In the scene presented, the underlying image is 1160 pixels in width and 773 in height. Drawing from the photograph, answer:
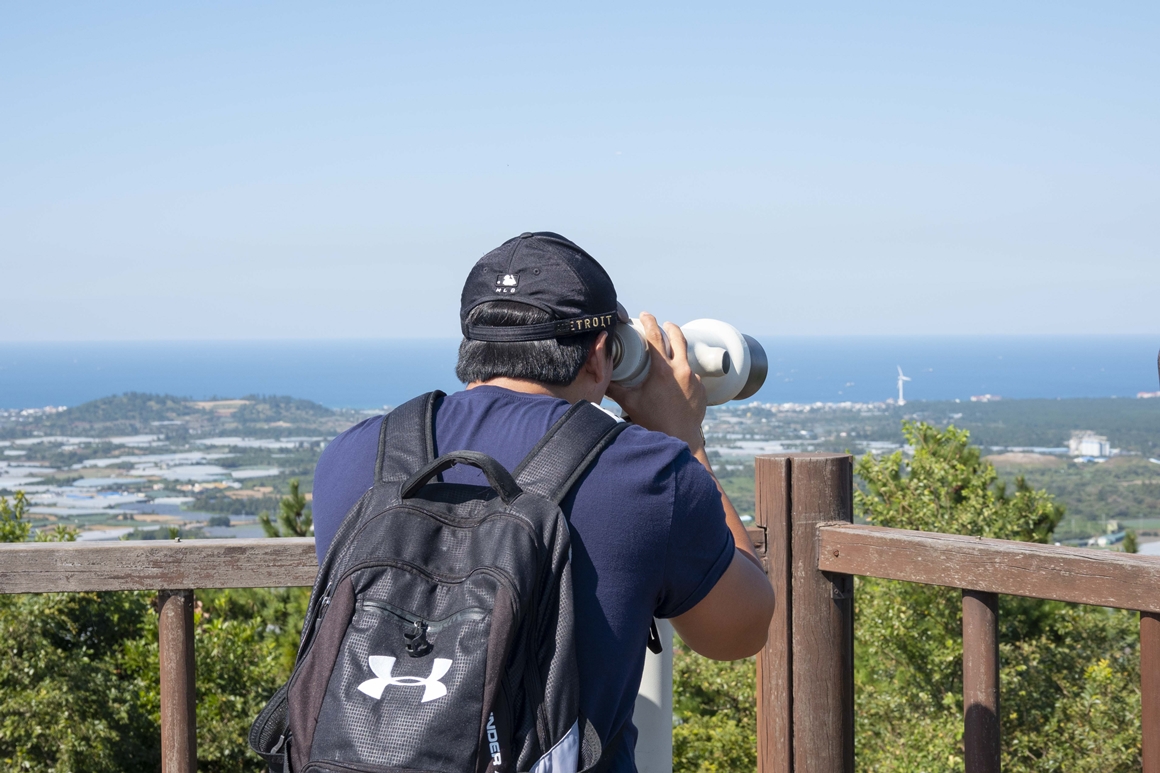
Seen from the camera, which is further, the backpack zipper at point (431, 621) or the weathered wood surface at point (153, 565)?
the weathered wood surface at point (153, 565)

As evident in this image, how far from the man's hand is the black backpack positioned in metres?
0.34

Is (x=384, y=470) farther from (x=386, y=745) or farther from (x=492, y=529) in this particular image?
(x=386, y=745)

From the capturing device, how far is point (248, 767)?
564 cm

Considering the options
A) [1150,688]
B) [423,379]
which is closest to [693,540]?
[1150,688]

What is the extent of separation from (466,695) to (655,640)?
1.38ft

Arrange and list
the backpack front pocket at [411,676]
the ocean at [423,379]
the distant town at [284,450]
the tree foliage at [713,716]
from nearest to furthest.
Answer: the backpack front pocket at [411,676], the tree foliage at [713,716], the distant town at [284,450], the ocean at [423,379]

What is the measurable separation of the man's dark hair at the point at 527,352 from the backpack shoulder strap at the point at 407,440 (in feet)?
0.28

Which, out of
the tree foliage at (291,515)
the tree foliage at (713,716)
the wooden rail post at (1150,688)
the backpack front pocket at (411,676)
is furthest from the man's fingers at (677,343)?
the tree foliage at (291,515)

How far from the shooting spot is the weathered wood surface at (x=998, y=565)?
144 centimetres

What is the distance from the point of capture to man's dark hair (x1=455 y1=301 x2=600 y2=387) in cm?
122

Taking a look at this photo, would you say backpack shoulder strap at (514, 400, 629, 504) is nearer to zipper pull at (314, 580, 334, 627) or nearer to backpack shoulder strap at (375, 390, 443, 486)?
backpack shoulder strap at (375, 390, 443, 486)

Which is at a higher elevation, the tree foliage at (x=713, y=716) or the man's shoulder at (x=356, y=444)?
the man's shoulder at (x=356, y=444)

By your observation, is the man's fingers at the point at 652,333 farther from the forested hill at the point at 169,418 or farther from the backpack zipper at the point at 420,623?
the forested hill at the point at 169,418

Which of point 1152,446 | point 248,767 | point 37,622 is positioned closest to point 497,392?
point 37,622
